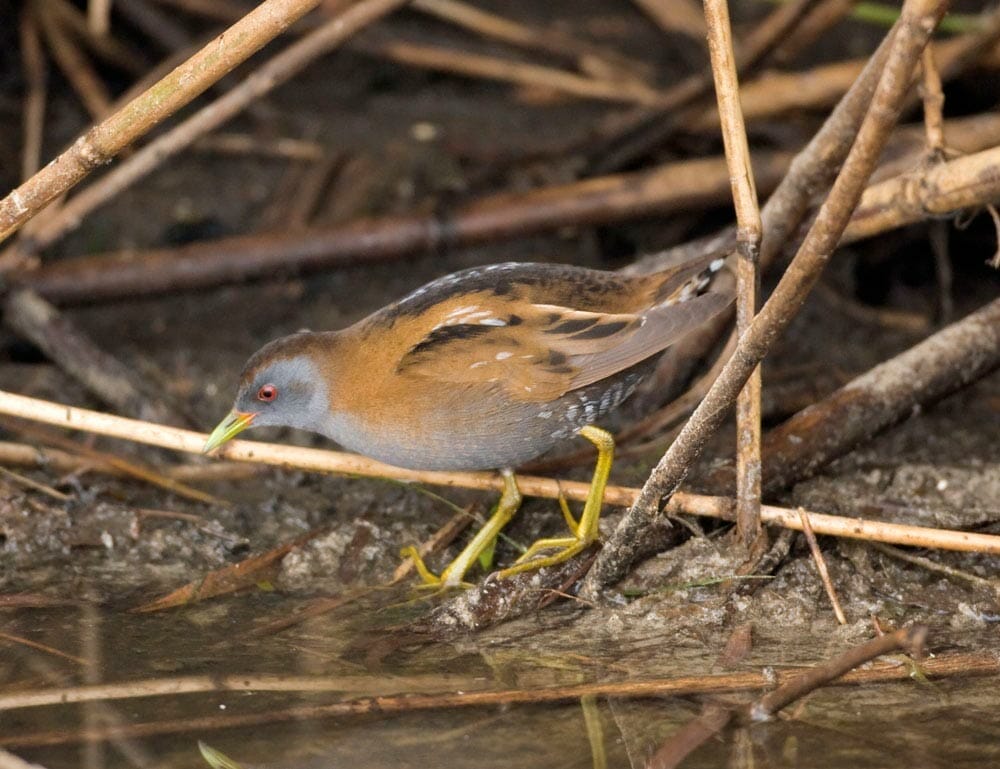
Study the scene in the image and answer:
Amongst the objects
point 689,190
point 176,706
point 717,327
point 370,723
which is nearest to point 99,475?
point 176,706

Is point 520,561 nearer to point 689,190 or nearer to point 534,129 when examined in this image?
point 689,190

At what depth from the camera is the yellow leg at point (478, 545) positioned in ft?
12.5

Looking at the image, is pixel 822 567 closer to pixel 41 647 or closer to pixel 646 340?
pixel 646 340

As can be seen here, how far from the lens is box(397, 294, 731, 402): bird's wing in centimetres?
353

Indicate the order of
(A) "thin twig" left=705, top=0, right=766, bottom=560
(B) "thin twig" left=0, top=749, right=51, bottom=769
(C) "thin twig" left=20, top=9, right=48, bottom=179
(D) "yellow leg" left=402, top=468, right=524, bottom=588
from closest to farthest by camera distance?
(B) "thin twig" left=0, top=749, right=51, bottom=769 → (A) "thin twig" left=705, top=0, right=766, bottom=560 → (D) "yellow leg" left=402, top=468, right=524, bottom=588 → (C) "thin twig" left=20, top=9, right=48, bottom=179

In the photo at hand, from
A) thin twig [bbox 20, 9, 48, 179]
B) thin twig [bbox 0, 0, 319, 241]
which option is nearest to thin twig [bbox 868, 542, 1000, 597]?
thin twig [bbox 0, 0, 319, 241]

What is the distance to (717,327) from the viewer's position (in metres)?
4.50

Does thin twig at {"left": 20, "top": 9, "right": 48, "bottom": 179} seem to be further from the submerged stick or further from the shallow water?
the submerged stick

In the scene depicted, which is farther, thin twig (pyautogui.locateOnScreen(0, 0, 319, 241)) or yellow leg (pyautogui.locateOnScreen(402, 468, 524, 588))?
yellow leg (pyautogui.locateOnScreen(402, 468, 524, 588))

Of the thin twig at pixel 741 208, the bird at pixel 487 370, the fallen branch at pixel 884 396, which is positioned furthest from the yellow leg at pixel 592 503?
the fallen branch at pixel 884 396

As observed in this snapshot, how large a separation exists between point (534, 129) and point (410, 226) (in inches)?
53.7

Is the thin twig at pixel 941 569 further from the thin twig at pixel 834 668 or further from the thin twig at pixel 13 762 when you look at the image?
the thin twig at pixel 13 762

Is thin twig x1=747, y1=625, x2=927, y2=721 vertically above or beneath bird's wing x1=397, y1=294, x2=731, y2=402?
beneath

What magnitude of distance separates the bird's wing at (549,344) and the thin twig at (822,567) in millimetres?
613
